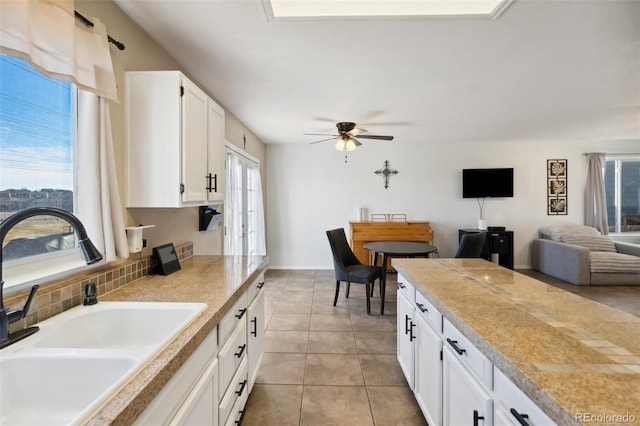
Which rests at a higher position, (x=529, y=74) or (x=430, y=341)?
(x=529, y=74)

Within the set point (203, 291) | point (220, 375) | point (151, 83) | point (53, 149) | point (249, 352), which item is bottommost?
point (249, 352)

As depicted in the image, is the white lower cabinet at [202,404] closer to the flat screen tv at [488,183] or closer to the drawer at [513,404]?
the drawer at [513,404]

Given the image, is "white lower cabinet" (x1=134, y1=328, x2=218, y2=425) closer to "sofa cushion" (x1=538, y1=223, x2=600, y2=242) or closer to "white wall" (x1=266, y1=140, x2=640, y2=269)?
"white wall" (x1=266, y1=140, x2=640, y2=269)

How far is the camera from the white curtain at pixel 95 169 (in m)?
1.32

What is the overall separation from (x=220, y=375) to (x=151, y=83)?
157cm

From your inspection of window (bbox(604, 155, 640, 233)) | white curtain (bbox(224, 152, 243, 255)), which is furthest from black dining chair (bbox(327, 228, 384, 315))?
window (bbox(604, 155, 640, 233))

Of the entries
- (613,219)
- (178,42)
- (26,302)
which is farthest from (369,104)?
(613,219)

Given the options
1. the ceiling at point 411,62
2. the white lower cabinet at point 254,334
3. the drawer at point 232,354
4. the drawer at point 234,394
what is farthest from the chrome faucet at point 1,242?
the ceiling at point 411,62

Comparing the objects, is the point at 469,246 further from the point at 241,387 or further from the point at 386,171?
the point at 241,387

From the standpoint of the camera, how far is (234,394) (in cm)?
146

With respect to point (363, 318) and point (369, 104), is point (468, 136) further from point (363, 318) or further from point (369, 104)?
point (363, 318)

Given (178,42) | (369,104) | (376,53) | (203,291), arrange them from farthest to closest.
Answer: (369,104) → (376,53) → (178,42) → (203,291)

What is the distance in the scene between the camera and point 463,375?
1157 mm

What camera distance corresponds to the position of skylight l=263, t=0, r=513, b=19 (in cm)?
169
